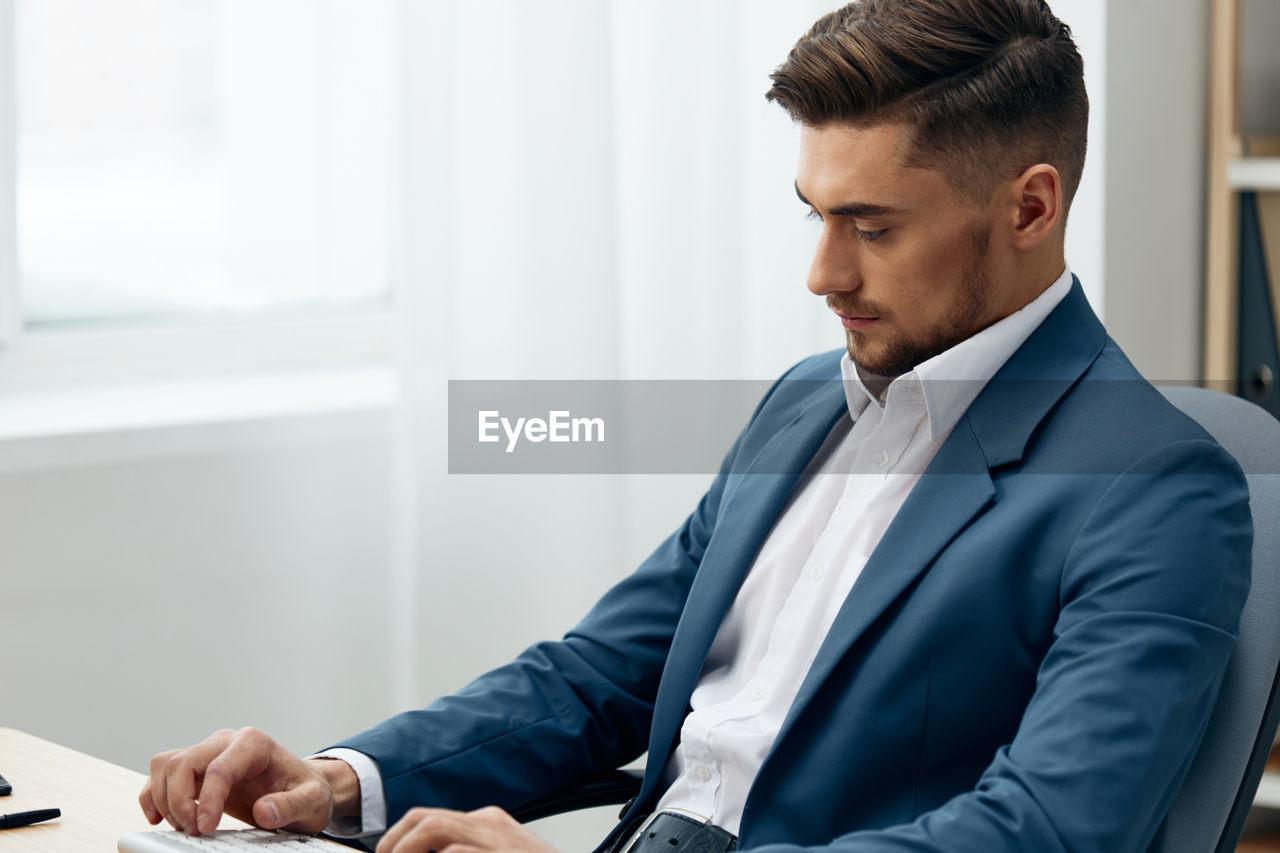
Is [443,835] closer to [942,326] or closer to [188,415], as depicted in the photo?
[942,326]

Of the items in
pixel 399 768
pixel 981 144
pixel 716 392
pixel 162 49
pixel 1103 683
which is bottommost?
pixel 399 768

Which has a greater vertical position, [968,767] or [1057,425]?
[1057,425]

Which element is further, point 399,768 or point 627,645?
point 627,645

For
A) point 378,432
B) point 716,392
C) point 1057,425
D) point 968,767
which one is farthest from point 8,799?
point 716,392

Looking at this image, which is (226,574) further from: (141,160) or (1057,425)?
(1057,425)

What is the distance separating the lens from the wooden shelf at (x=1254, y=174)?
1951 mm

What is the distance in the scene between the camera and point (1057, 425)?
1.20 meters

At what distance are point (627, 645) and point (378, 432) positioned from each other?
2.82ft

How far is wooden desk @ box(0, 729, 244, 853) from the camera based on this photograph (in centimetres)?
114

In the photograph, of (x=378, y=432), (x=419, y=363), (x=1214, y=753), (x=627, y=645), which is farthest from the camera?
(x=378, y=432)

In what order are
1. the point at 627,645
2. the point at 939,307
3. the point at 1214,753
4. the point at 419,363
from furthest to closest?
1. the point at 419,363
2. the point at 627,645
3. the point at 939,307
4. the point at 1214,753

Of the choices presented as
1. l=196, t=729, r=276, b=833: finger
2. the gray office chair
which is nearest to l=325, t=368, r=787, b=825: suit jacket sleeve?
l=196, t=729, r=276, b=833: finger

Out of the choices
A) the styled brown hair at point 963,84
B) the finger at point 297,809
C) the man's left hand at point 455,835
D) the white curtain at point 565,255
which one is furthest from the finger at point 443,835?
the white curtain at point 565,255

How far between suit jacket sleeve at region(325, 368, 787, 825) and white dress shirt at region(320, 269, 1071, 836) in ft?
0.17
